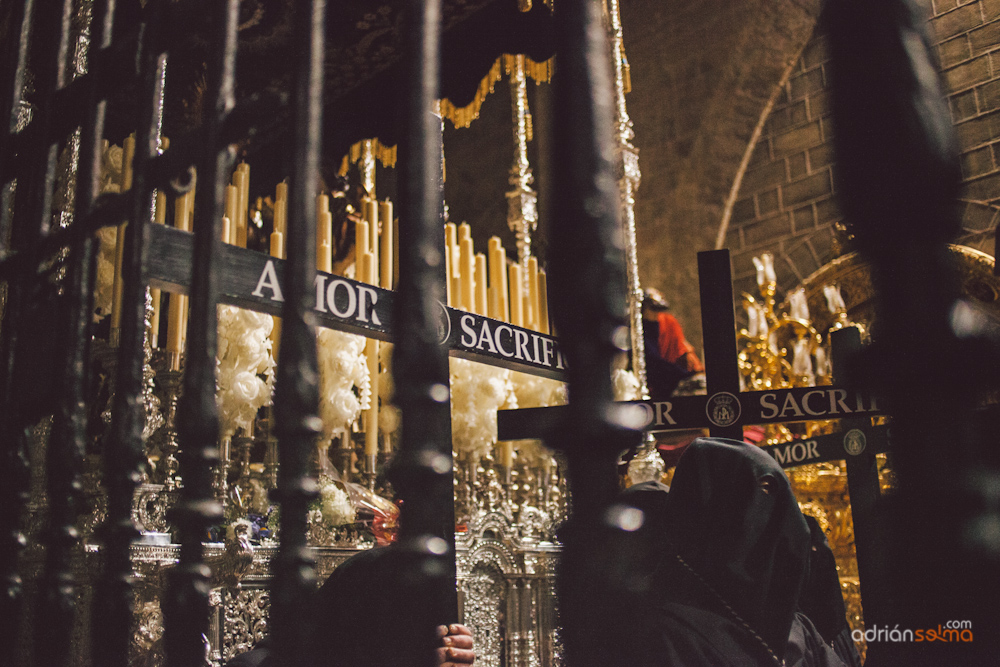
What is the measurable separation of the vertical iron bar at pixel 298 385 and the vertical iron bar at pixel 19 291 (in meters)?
0.71

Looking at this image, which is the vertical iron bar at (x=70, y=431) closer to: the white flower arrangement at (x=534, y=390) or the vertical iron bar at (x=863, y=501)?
the vertical iron bar at (x=863, y=501)

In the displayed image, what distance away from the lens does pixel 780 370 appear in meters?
4.50

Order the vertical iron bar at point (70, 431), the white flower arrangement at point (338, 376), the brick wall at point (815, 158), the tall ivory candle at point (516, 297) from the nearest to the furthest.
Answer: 1. the vertical iron bar at point (70, 431)
2. the white flower arrangement at point (338, 376)
3. the tall ivory candle at point (516, 297)
4. the brick wall at point (815, 158)

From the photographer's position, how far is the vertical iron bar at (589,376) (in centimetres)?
52

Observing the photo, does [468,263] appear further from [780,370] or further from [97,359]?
[780,370]

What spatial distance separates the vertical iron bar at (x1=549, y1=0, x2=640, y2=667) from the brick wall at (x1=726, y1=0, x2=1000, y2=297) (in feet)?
16.7

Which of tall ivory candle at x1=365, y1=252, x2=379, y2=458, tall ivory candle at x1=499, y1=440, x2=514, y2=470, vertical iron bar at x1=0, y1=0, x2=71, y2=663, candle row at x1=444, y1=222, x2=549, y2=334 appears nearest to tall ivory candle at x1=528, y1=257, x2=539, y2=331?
candle row at x1=444, y1=222, x2=549, y2=334

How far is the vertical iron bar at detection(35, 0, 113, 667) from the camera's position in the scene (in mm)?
1050

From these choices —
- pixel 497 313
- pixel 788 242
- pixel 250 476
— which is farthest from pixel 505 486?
pixel 788 242

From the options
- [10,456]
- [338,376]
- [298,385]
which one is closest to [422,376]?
[298,385]

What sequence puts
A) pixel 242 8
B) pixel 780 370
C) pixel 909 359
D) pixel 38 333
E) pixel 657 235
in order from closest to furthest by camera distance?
pixel 909 359, pixel 38 333, pixel 242 8, pixel 780 370, pixel 657 235

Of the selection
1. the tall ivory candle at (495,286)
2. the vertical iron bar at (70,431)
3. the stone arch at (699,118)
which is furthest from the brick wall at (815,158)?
the vertical iron bar at (70,431)

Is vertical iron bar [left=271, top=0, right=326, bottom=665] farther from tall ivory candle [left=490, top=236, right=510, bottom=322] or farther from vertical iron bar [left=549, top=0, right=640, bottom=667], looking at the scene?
tall ivory candle [left=490, top=236, right=510, bottom=322]

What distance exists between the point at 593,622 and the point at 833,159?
332 millimetres
